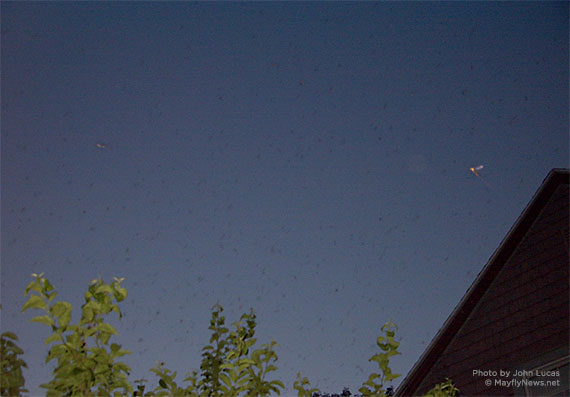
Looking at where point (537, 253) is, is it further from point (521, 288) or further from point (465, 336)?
point (465, 336)

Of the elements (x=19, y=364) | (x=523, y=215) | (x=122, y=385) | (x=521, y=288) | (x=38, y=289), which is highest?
(x=523, y=215)

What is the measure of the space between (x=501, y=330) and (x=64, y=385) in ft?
31.1

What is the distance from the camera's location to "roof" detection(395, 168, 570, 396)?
32.2 feet

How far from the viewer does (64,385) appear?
1.88 m

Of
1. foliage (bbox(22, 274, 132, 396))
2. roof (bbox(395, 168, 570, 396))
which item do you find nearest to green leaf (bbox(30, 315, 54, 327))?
foliage (bbox(22, 274, 132, 396))

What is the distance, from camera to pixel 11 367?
2.09 meters

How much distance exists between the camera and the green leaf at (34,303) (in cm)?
177

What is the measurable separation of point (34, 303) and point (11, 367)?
54 cm

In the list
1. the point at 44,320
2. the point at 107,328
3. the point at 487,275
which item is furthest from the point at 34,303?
the point at 487,275

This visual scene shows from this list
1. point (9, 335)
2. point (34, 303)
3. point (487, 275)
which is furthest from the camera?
point (487, 275)

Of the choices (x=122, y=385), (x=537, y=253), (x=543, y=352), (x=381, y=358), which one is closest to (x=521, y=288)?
(x=537, y=253)

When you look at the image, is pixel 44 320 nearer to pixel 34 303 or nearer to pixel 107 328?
pixel 34 303

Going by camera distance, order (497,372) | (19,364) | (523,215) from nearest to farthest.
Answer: (19,364) → (497,372) → (523,215)

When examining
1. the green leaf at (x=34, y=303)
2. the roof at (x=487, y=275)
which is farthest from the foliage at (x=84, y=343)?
the roof at (x=487, y=275)
